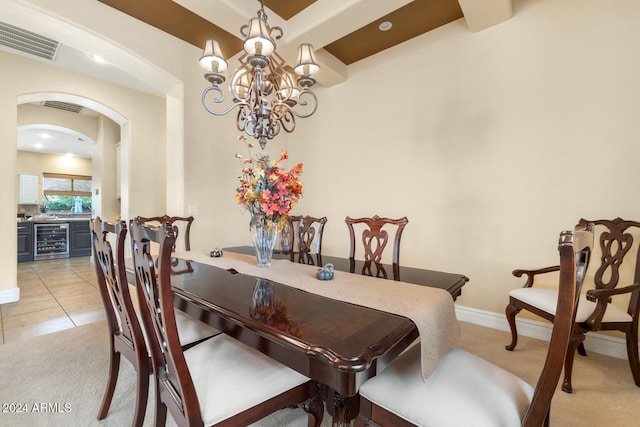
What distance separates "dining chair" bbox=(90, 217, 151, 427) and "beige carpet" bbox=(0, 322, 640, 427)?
0.85 feet

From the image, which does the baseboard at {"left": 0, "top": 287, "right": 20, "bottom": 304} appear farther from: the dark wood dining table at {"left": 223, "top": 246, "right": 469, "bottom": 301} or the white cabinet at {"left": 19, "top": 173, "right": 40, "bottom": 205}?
the white cabinet at {"left": 19, "top": 173, "right": 40, "bottom": 205}

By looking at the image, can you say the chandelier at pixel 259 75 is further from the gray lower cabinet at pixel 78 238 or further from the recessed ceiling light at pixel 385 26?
the gray lower cabinet at pixel 78 238

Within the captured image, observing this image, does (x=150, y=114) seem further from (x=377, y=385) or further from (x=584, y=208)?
(x=584, y=208)

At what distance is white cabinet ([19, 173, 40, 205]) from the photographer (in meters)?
7.77

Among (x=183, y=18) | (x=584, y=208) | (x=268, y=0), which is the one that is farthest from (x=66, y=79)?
(x=584, y=208)

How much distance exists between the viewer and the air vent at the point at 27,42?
2887 millimetres

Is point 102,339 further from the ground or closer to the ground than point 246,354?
closer to the ground

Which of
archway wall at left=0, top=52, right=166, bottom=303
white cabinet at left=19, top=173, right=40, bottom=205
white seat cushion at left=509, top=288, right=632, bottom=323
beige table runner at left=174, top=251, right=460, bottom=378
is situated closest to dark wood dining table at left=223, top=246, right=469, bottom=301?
beige table runner at left=174, top=251, right=460, bottom=378

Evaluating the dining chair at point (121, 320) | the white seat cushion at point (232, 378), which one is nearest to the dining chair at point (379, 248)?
the white seat cushion at point (232, 378)

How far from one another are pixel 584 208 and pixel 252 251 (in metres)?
2.76

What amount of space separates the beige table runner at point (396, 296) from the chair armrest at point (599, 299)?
106 cm

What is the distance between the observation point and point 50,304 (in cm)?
326

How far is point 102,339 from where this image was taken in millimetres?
2416

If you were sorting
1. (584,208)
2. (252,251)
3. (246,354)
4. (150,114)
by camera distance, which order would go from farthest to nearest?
(150,114) < (252,251) < (584,208) < (246,354)
